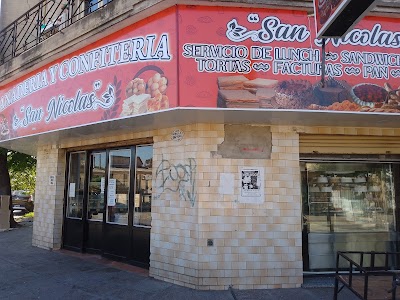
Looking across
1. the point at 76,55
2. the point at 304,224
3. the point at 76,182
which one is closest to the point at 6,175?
the point at 76,182

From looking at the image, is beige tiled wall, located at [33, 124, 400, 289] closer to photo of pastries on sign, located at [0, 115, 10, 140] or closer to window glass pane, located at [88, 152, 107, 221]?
window glass pane, located at [88, 152, 107, 221]

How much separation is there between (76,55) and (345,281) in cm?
606

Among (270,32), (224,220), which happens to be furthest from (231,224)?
(270,32)

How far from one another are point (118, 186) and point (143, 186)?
95cm

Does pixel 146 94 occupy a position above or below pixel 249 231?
above

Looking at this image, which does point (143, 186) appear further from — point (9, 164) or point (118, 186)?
point (9, 164)

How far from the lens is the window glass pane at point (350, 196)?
23.3 feet

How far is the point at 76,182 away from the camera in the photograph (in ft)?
31.3

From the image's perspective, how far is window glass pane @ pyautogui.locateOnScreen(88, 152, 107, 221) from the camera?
28.7 ft

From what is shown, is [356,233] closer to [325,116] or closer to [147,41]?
[325,116]

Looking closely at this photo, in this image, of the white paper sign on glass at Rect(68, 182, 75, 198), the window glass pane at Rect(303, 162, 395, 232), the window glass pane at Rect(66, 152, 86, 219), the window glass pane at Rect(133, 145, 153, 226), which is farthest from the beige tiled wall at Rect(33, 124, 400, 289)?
the white paper sign on glass at Rect(68, 182, 75, 198)

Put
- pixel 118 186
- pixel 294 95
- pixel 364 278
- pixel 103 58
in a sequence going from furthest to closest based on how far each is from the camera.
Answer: pixel 118 186 < pixel 103 58 < pixel 294 95 < pixel 364 278

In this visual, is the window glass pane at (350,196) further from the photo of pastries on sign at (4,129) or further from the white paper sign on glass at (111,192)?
the photo of pastries on sign at (4,129)

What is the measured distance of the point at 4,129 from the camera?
927 centimetres
